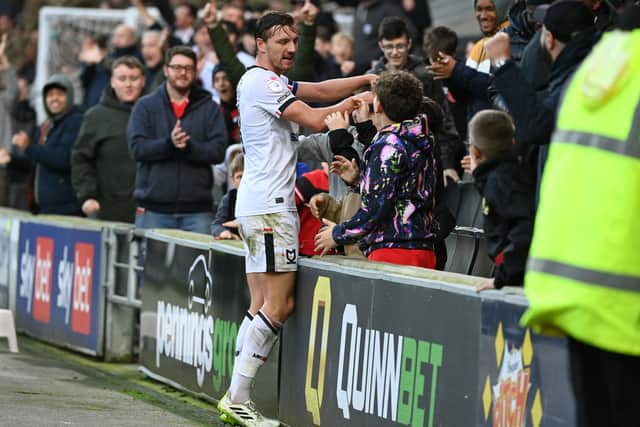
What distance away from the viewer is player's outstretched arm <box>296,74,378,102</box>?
29.3 feet

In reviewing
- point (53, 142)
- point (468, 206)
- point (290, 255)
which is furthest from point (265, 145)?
point (53, 142)

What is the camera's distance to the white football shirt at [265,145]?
27.4 ft

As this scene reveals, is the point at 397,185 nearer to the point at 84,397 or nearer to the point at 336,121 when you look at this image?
the point at 336,121

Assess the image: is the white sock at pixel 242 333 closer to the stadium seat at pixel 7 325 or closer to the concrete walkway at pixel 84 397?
the concrete walkway at pixel 84 397

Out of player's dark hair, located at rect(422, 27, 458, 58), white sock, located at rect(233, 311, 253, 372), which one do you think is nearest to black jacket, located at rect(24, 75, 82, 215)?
player's dark hair, located at rect(422, 27, 458, 58)

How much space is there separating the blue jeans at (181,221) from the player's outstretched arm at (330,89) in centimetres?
283

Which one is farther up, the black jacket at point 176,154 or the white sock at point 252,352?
the black jacket at point 176,154

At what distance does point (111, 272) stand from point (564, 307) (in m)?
8.31

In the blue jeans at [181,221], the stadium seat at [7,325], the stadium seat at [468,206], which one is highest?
the stadium seat at [468,206]

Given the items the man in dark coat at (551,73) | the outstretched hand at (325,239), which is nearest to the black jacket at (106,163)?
the outstretched hand at (325,239)

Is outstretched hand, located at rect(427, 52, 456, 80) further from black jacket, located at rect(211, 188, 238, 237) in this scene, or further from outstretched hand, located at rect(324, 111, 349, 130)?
black jacket, located at rect(211, 188, 238, 237)

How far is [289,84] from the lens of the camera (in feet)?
29.2

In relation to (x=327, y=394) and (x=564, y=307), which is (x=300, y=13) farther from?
(x=564, y=307)

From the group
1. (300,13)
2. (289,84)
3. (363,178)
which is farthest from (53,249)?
(363,178)
